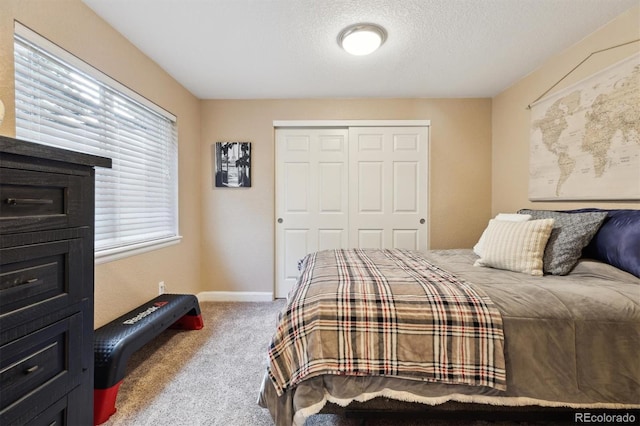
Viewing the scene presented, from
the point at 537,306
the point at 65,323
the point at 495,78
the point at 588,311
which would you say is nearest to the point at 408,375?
the point at 537,306

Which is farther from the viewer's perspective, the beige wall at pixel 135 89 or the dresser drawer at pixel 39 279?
the beige wall at pixel 135 89

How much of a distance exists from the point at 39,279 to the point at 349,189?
2.60 m

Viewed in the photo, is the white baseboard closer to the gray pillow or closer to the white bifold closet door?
the white bifold closet door

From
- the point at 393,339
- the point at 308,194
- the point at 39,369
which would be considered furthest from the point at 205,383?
the point at 308,194

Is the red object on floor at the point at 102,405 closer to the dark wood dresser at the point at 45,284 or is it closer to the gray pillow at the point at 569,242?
the dark wood dresser at the point at 45,284

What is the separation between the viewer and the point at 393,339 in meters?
1.14

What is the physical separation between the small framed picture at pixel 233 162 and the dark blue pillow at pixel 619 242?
2.99m

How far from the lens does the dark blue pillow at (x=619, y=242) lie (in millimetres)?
1410

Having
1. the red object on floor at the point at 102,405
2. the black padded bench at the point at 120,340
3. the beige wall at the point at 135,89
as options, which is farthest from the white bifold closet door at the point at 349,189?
the red object on floor at the point at 102,405

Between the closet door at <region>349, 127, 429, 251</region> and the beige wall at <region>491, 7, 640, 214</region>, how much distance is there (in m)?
0.79

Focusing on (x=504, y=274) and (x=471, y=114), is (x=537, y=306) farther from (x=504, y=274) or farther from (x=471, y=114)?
(x=471, y=114)

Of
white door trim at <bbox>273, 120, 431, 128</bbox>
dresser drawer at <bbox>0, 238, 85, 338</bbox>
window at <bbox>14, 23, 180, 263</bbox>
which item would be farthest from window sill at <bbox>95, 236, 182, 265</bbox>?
white door trim at <bbox>273, 120, 431, 128</bbox>

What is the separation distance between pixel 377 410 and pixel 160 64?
301 cm

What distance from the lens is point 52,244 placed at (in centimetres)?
92
